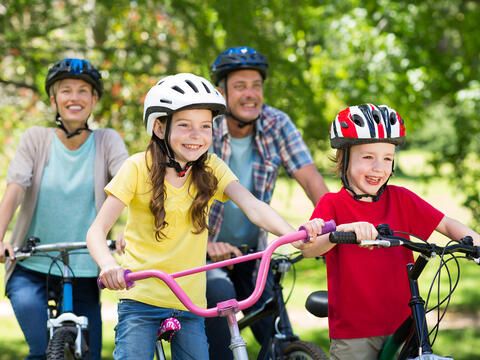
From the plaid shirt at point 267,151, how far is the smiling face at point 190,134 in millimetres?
1111

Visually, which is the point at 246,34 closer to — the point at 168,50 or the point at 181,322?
the point at 168,50

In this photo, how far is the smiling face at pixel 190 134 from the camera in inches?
167

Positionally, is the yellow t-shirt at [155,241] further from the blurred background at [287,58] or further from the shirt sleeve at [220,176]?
the blurred background at [287,58]

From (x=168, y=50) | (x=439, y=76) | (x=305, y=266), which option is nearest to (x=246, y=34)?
(x=168, y=50)

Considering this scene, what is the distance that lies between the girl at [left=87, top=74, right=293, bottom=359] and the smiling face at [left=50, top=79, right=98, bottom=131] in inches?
44.3

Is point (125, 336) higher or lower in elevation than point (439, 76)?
lower

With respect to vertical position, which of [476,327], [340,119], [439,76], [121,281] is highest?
[439,76]

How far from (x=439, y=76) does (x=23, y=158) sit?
589 cm

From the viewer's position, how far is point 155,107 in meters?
4.31

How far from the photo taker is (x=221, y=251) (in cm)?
501

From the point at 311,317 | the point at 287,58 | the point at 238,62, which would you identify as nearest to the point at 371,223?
the point at 238,62

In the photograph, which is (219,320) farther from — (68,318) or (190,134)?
(190,134)

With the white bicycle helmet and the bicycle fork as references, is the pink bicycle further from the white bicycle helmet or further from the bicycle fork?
the bicycle fork

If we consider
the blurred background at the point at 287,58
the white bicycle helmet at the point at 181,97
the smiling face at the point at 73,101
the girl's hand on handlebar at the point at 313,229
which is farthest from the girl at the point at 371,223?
the blurred background at the point at 287,58
